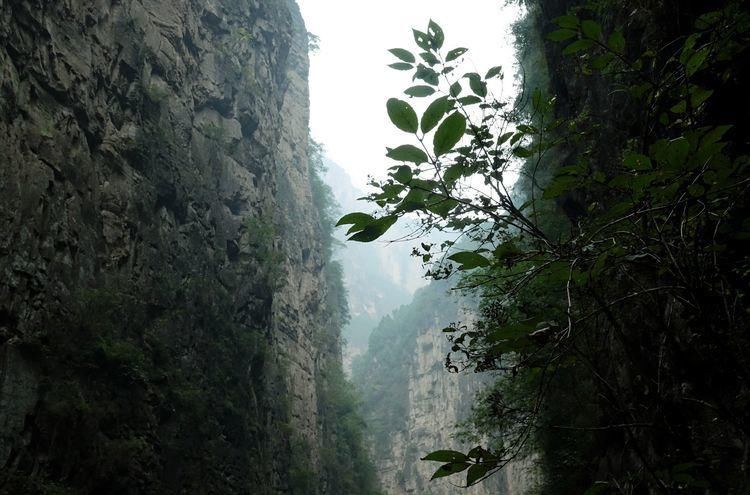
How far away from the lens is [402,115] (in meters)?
0.85

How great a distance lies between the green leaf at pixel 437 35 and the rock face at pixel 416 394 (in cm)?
3340

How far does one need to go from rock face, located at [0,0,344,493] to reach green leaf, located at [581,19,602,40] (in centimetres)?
691

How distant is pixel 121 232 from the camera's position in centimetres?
916

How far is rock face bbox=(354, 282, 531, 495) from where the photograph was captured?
121 ft

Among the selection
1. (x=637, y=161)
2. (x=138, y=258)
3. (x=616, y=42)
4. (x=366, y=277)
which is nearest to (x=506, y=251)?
(x=637, y=161)

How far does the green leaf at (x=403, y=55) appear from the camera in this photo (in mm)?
1099

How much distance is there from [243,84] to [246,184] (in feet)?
12.0

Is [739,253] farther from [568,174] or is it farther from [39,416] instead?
[39,416]

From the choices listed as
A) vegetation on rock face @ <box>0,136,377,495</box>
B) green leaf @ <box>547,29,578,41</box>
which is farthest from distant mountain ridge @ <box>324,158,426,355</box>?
green leaf @ <box>547,29,578,41</box>

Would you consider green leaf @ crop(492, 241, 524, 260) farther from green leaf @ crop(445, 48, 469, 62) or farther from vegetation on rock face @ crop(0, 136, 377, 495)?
vegetation on rock face @ crop(0, 136, 377, 495)

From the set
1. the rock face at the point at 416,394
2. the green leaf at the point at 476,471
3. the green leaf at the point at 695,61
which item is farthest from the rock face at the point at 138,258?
the rock face at the point at 416,394

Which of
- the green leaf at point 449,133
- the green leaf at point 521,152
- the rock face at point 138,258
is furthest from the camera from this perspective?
the rock face at point 138,258

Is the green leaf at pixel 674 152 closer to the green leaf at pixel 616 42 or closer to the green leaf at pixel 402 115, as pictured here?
the green leaf at pixel 616 42

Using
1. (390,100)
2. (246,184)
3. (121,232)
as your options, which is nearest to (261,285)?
(246,184)
